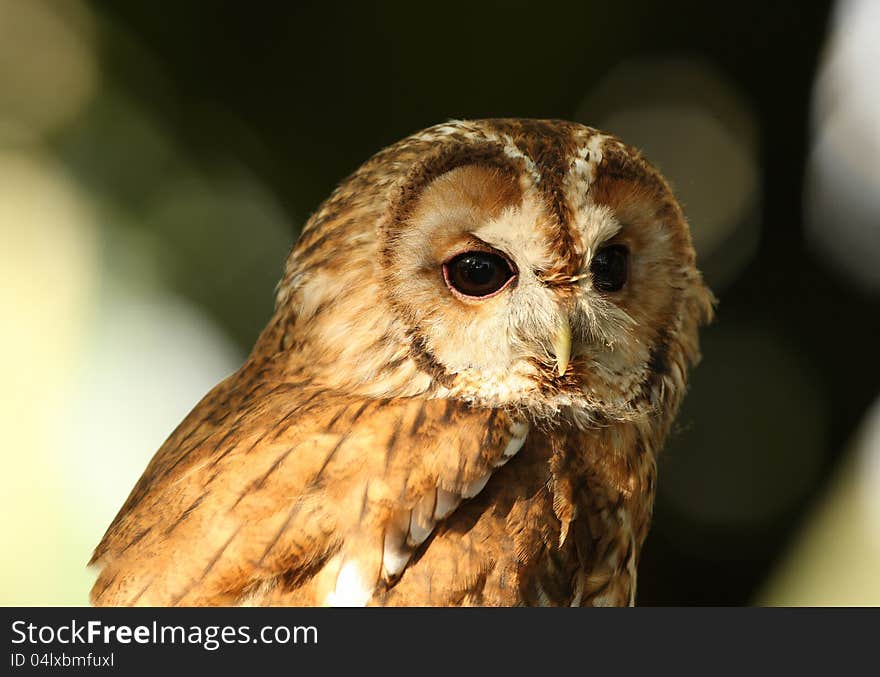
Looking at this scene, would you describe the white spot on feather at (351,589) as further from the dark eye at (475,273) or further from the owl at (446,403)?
the dark eye at (475,273)

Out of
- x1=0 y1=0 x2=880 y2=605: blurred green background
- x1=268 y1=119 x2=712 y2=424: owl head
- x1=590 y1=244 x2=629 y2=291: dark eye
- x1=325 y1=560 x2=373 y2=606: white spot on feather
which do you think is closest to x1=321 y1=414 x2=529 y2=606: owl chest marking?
x1=325 y1=560 x2=373 y2=606: white spot on feather

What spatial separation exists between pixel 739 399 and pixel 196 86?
2.17 metres

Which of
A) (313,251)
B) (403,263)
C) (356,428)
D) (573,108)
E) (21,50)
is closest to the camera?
(356,428)

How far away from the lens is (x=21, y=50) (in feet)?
9.80

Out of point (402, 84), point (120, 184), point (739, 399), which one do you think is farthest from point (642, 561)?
point (120, 184)

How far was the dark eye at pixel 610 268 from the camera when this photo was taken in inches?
54.3

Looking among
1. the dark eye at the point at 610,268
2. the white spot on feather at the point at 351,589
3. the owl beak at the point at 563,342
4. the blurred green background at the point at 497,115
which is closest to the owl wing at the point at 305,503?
the white spot on feather at the point at 351,589

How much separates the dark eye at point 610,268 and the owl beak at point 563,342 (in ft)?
0.40

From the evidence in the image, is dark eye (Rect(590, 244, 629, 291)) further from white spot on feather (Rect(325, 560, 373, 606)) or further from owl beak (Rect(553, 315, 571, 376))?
white spot on feather (Rect(325, 560, 373, 606))

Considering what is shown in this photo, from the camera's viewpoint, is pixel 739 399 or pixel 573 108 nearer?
pixel 573 108

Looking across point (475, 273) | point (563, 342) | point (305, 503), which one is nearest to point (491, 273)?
point (475, 273)

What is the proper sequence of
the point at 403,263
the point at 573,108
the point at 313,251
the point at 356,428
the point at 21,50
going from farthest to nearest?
1. the point at 21,50
2. the point at 573,108
3. the point at 313,251
4. the point at 403,263
5. the point at 356,428

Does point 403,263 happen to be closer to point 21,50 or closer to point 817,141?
point 817,141

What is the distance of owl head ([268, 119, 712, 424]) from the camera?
1.30m
